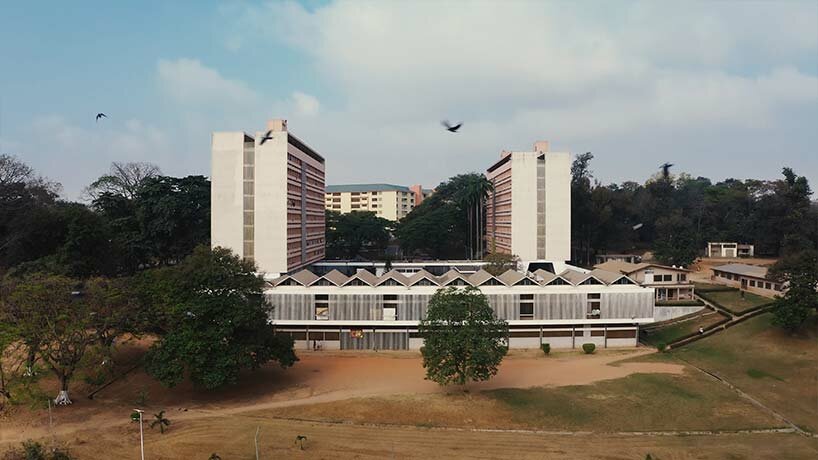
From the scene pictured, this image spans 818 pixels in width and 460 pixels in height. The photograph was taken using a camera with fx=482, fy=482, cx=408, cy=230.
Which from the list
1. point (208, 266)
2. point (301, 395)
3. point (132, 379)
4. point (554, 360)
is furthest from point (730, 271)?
point (132, 379)

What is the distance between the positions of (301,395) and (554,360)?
20218mm

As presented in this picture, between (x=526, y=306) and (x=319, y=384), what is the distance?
19.0 m

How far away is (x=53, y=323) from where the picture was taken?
27766 mm

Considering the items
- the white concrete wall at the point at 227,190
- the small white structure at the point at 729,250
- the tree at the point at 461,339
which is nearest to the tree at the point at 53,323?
the tree at the point at 461,339

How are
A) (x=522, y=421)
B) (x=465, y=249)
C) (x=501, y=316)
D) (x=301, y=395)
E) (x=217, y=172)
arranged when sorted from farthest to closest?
(x=465, y=249) < (x=217, y=172) < (x=501, y=316) < (x=301, y=395) < (x=522, y=421)

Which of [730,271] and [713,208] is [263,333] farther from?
[713,208]

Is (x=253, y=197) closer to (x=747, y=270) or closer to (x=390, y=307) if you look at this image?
(x=390, y=307)

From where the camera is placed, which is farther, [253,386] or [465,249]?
[465,249]

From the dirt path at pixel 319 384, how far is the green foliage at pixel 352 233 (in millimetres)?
50734

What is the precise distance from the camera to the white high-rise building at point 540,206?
219ft

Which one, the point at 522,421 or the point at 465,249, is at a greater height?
the point at 465,249

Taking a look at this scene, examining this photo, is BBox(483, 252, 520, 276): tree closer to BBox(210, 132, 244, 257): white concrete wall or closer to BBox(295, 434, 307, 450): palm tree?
BBox(210, 132, 244, 257): white concrete wall

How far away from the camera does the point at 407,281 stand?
4319 centimetres

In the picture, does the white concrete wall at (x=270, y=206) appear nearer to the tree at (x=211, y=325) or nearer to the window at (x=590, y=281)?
the tree at (x=211, y=325)
